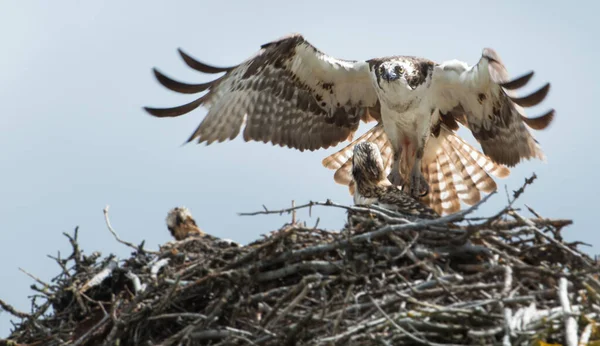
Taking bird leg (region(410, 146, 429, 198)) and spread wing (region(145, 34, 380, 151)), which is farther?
bird leg (region(410, 146, 429, 198))

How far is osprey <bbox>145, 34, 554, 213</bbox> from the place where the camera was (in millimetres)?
10211

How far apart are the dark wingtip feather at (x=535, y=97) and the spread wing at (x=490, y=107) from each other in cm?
6

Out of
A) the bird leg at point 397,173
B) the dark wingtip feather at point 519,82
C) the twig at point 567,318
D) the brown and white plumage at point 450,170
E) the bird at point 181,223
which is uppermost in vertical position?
the brown and white plumage at point 450,170

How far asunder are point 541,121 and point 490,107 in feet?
3.60

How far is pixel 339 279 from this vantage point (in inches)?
268

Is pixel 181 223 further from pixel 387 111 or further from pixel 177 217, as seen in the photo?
pixel 387 111

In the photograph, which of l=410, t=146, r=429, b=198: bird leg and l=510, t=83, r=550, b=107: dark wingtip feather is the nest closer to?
l=510, t=83, r=550, b=107: dark wingtip feather

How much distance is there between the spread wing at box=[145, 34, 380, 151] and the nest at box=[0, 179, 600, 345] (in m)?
3.07

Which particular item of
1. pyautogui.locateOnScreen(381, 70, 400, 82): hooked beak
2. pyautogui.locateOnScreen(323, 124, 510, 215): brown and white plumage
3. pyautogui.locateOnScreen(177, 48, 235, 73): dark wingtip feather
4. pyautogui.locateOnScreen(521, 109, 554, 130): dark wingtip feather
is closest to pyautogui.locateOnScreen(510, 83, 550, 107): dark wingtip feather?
pyautogui.locateOnScreen(521, 109, 554, 130): dark wingtip feather

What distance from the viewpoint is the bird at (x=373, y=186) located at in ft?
27.9

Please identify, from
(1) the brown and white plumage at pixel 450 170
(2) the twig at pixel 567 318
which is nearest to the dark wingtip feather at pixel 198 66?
(1) the brown and white plumage at pixel 450 170

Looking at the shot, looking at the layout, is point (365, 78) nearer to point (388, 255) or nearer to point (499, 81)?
point (499, 81)

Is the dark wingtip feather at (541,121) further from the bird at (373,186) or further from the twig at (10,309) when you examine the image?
the twig at (10,309)

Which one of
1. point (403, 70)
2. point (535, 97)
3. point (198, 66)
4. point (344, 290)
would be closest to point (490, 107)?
point (403, 70)
